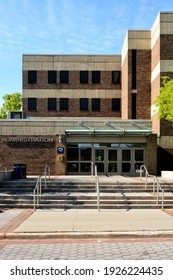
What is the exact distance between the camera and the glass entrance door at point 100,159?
2806cm

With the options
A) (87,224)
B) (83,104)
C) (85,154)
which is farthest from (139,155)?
(87,224)

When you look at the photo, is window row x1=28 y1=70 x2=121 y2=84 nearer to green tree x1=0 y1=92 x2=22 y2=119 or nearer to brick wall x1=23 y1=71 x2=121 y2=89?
brick wall x1=23 y1=71 x2=121 y2=89

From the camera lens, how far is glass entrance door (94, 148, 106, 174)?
1105 inches

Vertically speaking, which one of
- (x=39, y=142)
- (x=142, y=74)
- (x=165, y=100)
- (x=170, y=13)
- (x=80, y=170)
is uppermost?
(x=170, y=13)

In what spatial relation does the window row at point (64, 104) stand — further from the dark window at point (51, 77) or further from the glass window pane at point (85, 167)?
the glass window pane at point (85, 167)

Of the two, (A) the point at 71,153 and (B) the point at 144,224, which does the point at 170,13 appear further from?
(B) the point at 144,224

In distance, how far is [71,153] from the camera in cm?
2811

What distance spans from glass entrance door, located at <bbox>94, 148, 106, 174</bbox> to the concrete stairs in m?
8.78

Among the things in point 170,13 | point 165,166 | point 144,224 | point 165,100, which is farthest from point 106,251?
point 170,13

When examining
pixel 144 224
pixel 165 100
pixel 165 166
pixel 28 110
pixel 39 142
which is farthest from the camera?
pixel 28 110

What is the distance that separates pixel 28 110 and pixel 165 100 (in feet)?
59.0

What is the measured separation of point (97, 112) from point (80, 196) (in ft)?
73.6

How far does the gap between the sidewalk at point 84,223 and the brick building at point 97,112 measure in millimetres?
13161

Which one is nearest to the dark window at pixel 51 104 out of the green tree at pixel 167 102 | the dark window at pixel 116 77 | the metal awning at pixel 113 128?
the dark window at pixel 116 77
